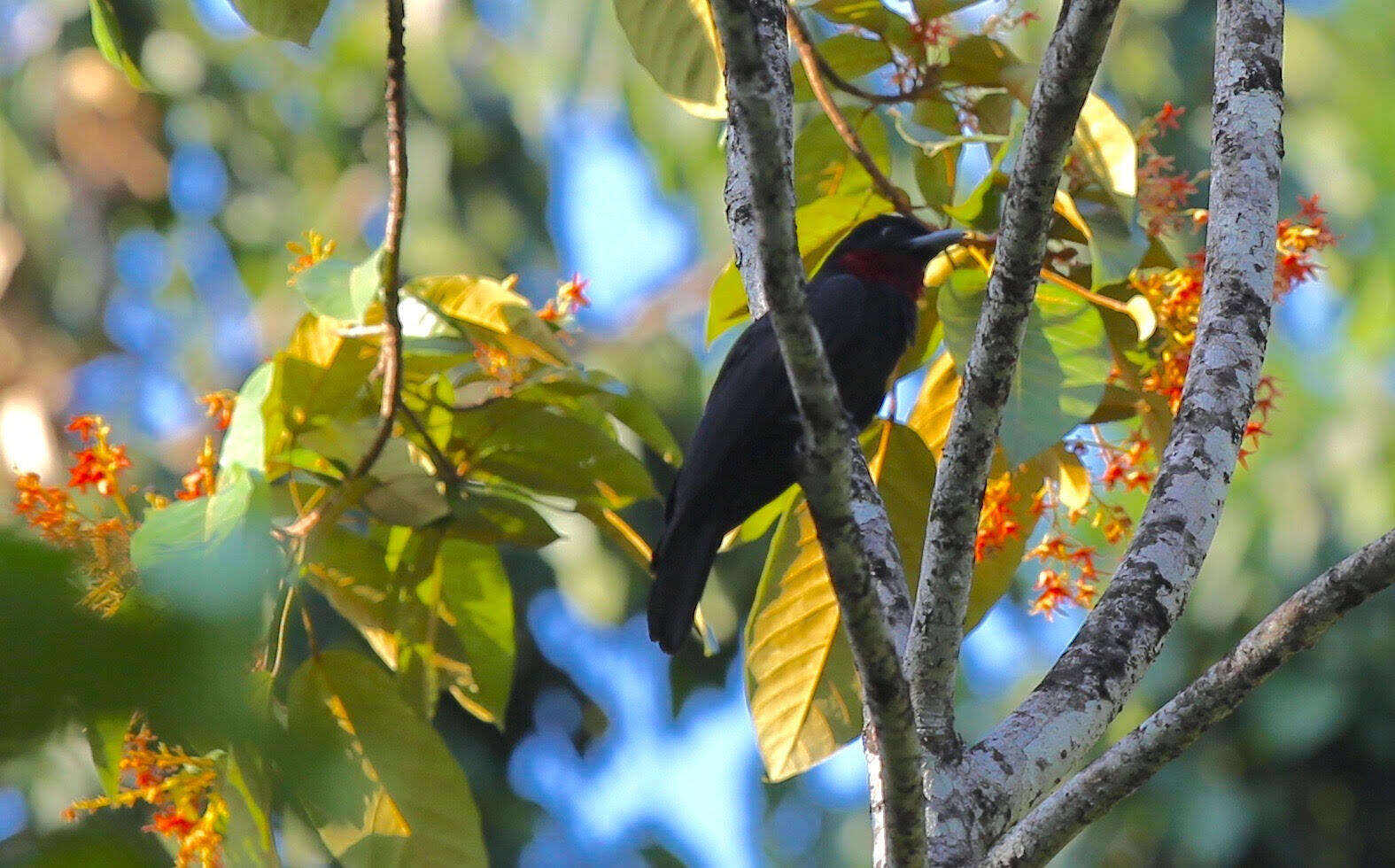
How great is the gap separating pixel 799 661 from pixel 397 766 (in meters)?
0.83

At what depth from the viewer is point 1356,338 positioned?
35.4ft

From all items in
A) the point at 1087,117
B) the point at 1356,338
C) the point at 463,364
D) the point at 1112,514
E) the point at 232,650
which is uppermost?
the point at 1356,338

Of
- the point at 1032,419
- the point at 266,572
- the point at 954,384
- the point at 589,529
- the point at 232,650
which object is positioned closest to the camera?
the point at 232,650

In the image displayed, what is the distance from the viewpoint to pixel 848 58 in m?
3.08

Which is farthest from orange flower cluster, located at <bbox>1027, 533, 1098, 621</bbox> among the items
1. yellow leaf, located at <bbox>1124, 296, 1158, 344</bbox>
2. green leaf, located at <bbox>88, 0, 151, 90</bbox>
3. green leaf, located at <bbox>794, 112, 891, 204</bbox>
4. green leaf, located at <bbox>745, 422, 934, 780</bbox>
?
green leaf, located at <bbox>88, 0, 151, 90</bbox>

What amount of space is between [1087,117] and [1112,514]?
2.50 ft

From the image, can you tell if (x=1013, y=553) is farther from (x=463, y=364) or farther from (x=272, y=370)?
(x=272, y=370)

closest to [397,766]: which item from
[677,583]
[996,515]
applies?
[677,583]

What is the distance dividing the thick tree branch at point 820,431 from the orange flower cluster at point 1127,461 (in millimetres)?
1124

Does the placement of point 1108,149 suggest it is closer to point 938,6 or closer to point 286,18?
point 938,6

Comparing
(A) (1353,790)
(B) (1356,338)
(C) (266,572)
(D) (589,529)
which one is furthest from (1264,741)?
(C) (266,572)

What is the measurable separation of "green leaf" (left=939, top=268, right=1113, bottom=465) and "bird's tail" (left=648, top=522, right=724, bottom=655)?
2.53 feet

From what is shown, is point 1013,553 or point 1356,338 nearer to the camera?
point 1013,553

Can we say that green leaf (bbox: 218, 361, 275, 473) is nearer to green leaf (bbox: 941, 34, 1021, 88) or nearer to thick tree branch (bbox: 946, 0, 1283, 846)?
thick tree branch (bbox: 946, 0, 1283, 846)
